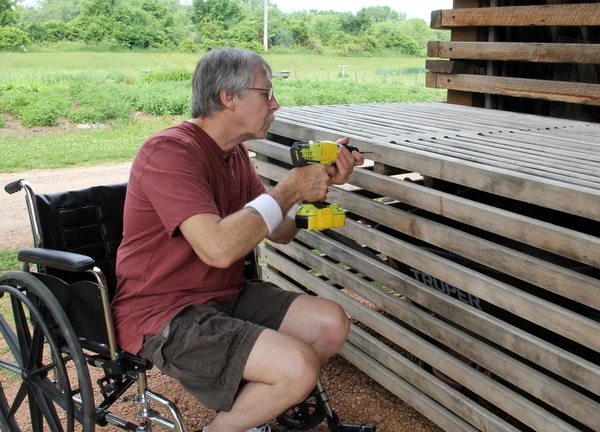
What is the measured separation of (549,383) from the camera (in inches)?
76.7

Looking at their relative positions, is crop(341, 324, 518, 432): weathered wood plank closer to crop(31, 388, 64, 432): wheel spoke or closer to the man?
the man

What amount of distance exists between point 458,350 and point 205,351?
1004mm

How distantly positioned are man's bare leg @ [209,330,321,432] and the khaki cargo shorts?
0.03 meters

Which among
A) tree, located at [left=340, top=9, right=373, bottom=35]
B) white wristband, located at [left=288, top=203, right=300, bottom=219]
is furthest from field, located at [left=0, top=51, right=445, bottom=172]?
tree, located at [left=340, top=9, right=373, bottom=35]

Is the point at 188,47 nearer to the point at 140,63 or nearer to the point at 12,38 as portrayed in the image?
the point at 140,63

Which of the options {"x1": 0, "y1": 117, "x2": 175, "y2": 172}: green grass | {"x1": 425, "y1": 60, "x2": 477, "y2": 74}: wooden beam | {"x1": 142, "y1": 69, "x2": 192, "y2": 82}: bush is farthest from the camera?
{"x1": 142, "y1": 69, "x2": 192, "y2": 82}: bush

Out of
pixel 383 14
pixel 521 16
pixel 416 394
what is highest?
pixel 383 14

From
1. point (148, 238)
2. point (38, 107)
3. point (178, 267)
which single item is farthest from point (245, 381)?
point (38, 107)

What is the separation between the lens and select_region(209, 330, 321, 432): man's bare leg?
200cm

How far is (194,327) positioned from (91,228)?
0.74 meters

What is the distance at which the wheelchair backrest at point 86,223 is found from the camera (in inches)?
93.9

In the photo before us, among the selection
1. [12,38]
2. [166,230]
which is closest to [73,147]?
[166,230]

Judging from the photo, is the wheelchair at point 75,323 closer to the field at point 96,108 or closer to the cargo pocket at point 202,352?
the cargo pocket at point 202,352

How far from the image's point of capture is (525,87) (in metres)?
3.70
